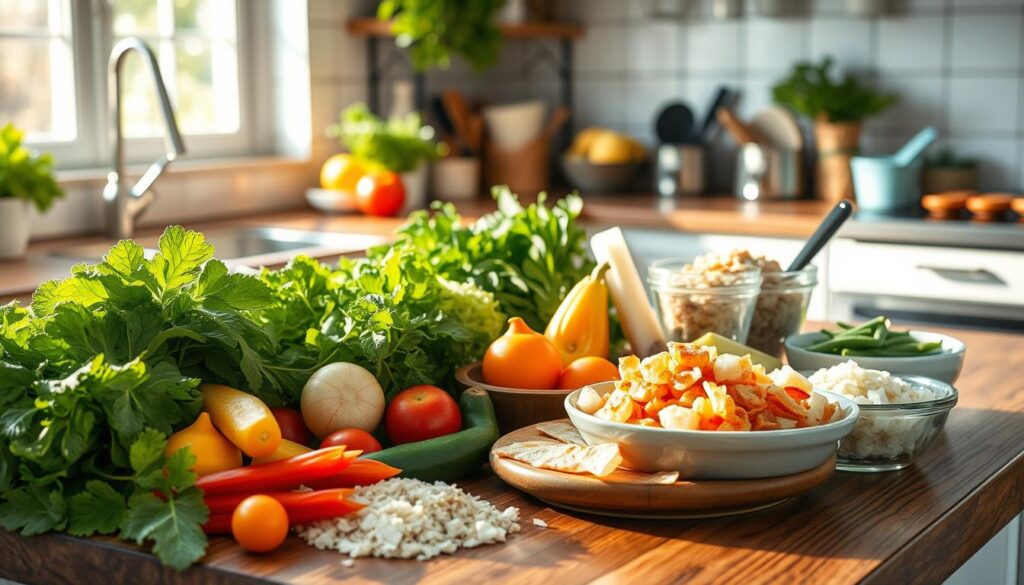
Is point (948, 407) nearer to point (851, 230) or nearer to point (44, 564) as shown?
point (44, 564)

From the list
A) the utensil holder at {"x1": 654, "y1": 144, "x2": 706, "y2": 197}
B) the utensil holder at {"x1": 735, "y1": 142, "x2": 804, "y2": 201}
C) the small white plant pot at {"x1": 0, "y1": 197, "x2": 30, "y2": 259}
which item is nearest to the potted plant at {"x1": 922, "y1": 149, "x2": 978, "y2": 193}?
the utensil holder at {"x1": 735, "y1": 142, "x2": 804, "y2": 201}

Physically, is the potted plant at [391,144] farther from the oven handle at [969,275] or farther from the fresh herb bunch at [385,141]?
the oven handle at [969,275]

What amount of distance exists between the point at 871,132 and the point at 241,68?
1.81m

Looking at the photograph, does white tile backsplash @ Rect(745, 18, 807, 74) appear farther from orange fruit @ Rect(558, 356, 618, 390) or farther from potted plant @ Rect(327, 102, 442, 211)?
orange fruit @ Rect(558, 356, 618, 390)

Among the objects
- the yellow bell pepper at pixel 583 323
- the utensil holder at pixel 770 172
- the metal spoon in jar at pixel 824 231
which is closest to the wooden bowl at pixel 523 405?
the yellow bell pepper at pixel 583 323

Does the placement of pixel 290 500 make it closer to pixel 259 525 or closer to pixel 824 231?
pixel 259 525

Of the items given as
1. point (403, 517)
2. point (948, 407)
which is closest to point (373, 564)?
point (403, 517)

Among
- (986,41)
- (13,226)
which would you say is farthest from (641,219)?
(13,226)

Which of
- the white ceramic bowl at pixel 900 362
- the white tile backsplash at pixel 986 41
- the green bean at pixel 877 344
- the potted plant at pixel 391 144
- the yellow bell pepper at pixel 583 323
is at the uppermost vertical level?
the white tile backsplash at pixel 986 41

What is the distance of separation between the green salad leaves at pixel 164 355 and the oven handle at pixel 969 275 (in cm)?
165

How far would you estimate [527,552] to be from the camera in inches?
41.3

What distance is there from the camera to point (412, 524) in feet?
3.48

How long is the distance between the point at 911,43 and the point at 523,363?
8.35ft

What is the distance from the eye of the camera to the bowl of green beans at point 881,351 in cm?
150
